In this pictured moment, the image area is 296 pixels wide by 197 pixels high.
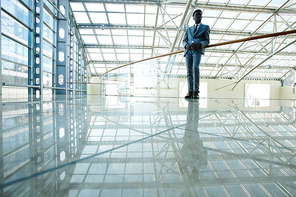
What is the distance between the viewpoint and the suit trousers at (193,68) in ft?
10.5

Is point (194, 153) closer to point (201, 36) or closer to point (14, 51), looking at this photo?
point (201, 36)

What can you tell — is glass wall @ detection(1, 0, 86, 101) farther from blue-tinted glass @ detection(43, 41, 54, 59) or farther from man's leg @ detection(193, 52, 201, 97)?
man's leg @ detection(193, 52, 201, 97)

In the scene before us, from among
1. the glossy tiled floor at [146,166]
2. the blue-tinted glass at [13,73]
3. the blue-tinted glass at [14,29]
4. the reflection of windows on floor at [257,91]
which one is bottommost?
the glossy tiled floor at [146,166]

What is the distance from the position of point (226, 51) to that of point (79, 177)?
56.9 feet

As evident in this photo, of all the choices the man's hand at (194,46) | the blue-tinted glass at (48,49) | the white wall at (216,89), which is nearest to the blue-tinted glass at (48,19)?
the blue-tinted glass at (48,49)

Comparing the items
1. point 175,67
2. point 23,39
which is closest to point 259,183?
point 175,67

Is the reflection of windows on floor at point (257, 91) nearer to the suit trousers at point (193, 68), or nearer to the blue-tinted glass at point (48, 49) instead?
the suit trousers at point (193, 68)

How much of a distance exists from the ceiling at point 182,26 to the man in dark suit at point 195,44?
4.63 meters

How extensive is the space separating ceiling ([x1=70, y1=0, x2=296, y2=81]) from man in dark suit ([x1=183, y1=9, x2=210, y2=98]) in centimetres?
463

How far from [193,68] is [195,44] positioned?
0.46m

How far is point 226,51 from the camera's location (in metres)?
15.3

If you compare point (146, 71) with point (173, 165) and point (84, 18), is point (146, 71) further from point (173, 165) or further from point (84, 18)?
point (84, 18)

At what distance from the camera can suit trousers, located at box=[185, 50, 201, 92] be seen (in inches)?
127

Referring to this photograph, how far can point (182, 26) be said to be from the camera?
1049 centimetres
